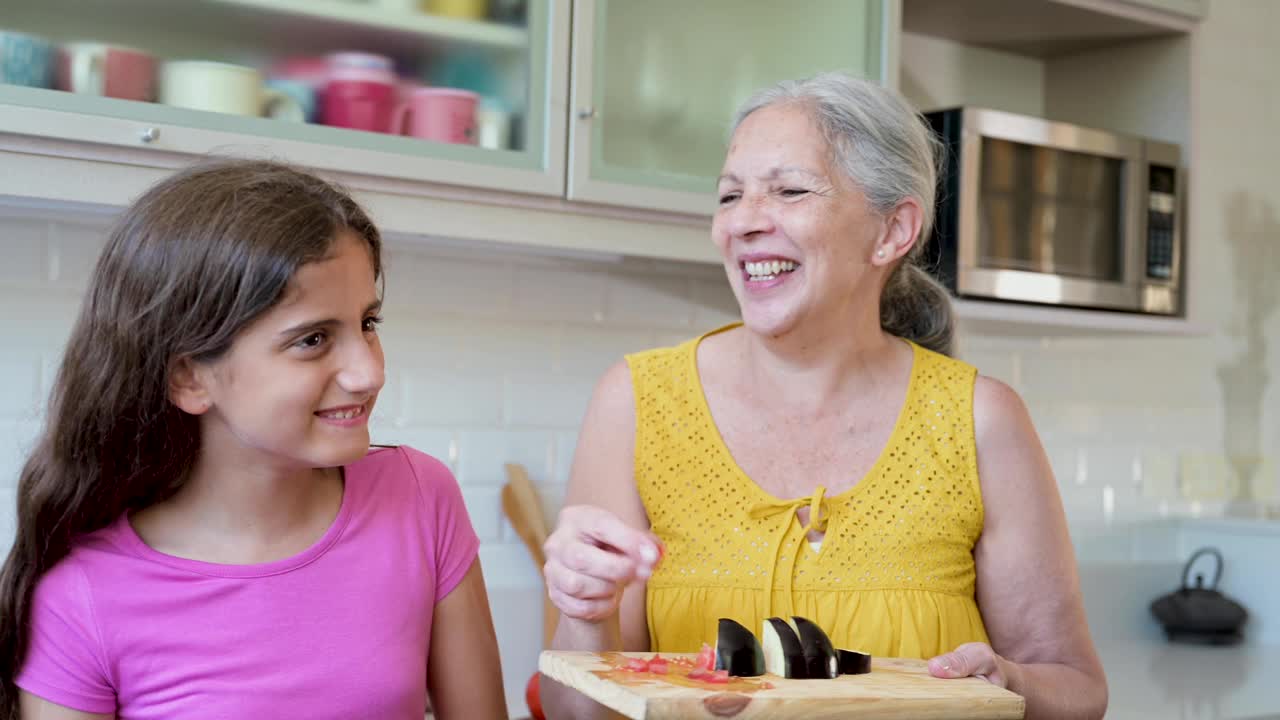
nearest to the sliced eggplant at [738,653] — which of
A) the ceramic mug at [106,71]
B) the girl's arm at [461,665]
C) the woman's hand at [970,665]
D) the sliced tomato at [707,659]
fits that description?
the sliced tomato at [707,659]

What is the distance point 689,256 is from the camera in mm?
2047

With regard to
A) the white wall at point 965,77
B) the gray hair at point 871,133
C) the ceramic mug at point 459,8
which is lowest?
the gray hair at point 871,133

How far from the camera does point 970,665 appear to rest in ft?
4.02

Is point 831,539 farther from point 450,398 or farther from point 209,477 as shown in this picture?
point 450,398

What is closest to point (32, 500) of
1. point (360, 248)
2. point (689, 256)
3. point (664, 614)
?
point (360, 248)

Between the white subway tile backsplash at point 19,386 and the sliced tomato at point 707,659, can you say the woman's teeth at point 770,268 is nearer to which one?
the sliced tomato at point 707,659

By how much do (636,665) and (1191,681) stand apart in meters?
1.60

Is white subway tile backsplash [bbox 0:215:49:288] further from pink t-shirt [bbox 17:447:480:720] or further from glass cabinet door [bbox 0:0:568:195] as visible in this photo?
pink t-shirt [bbox 17:447:480:720]

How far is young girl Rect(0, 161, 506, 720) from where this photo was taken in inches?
45.7

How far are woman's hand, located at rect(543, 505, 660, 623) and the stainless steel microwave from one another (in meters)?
1.08

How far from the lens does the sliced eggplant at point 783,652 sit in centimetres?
115

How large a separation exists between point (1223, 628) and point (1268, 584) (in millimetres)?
169

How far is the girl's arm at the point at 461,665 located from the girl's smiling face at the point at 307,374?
0.23 meters

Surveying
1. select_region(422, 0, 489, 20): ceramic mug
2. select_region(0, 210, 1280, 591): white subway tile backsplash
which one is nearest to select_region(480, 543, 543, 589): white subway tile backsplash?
select_region(0, 210, 1280, 591): white subway tile backsplash
